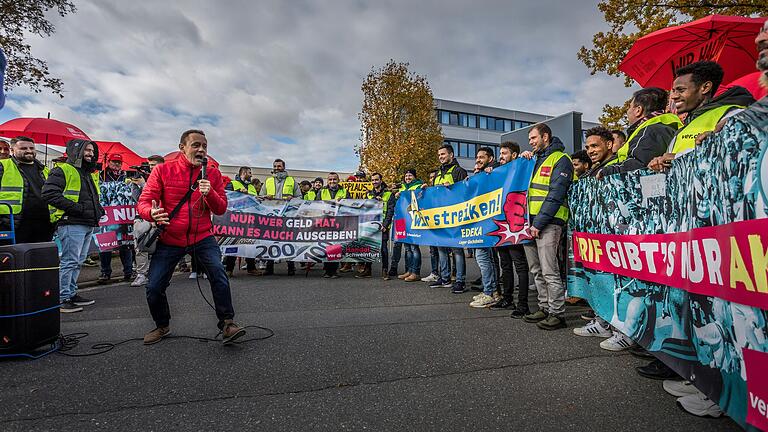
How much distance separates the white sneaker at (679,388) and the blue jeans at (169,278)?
3720mm

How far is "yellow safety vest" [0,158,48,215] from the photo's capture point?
513 centimetres

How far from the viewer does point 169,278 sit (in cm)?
391

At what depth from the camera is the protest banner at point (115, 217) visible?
→ 7.45 meters

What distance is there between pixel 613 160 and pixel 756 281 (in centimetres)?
278

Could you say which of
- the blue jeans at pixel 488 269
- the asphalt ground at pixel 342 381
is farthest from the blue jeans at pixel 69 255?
the blue jeans at pixel 488 269

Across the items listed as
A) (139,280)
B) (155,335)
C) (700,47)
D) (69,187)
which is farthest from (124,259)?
(700,47)

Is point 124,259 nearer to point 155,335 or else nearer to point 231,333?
point 155,335

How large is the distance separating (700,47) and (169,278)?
312 inches

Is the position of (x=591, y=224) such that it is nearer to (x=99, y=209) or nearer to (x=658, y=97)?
(x=658, y=97)

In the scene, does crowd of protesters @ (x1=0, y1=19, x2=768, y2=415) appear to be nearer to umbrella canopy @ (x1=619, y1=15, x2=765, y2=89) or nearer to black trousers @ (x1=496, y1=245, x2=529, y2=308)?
black trousers @ (x1=496, y1=245, x2=529, y2=308)

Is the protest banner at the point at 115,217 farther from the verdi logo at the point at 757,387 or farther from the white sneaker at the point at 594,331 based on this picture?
the verdi logo at the point at 757,387

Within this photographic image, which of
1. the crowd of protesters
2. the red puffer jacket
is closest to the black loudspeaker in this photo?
the crowd of protesters

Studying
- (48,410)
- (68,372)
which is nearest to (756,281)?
(48,410)

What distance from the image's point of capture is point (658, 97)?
161 inches
